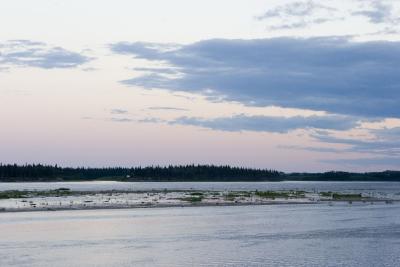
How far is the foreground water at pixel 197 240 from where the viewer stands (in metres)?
Answer: 36.9

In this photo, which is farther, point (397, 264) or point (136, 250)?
point (136, 250)

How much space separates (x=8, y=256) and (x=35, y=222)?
935 inches

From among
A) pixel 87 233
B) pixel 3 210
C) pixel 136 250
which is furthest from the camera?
pixel 3 210

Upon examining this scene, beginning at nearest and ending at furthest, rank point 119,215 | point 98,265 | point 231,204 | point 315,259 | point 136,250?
point 98,265 → point 315,259 → point 136,250 → point 119,215 → point 231,204

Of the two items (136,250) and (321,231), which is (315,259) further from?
(321,231)

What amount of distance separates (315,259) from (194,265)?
7467 mm

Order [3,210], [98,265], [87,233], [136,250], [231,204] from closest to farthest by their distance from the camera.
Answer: [98,265] → [136,250] → [87,233] → [3,210] → [231,204]

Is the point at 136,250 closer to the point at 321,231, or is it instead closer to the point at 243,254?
the point at 243,254

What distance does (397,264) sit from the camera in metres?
35.5

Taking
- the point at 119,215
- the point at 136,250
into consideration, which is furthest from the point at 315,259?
the point at 119,215

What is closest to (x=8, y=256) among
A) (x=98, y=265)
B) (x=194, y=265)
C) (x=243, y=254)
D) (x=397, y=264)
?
(x=98, y=265)

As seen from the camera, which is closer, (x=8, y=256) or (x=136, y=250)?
(x=8, y=256)

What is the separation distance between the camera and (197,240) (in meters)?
46.6

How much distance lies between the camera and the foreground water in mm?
36875
